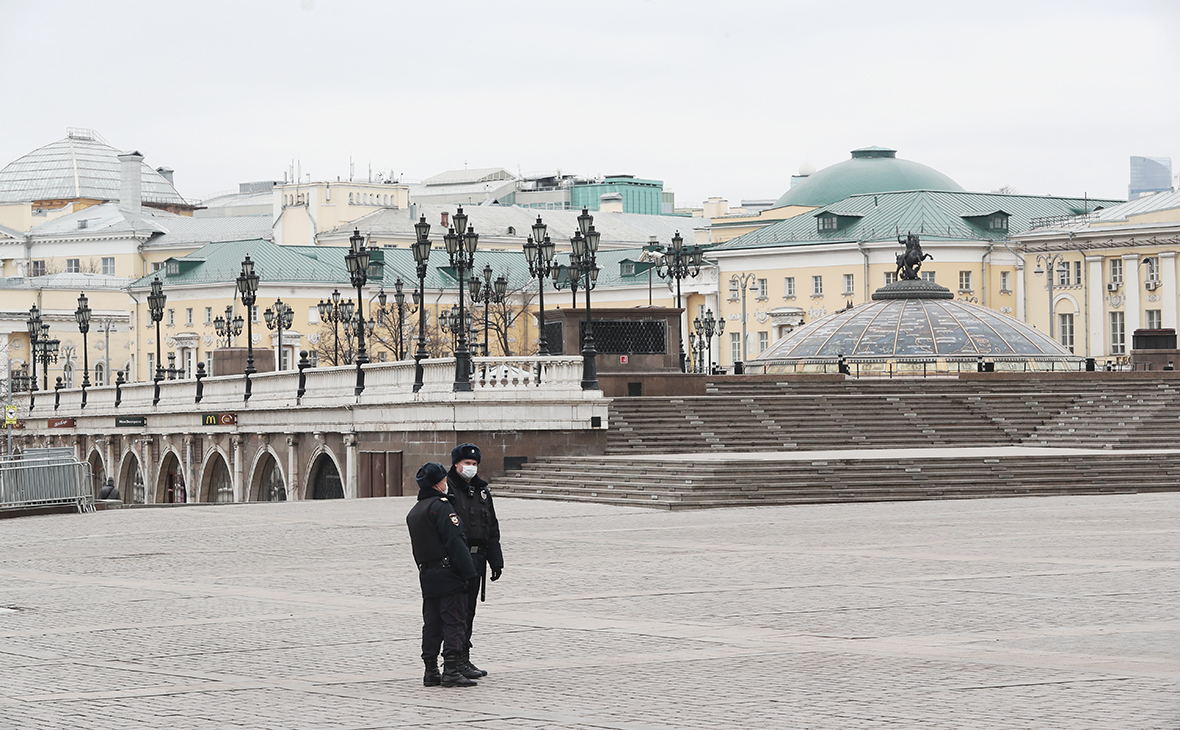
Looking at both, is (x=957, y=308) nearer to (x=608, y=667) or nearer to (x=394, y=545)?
(x=394, y=545)

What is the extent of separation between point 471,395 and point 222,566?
16823mm

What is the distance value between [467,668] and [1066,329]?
85218mm

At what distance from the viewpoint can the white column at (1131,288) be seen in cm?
8988

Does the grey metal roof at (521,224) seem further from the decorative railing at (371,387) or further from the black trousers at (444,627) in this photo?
the black trousers at (444,627)

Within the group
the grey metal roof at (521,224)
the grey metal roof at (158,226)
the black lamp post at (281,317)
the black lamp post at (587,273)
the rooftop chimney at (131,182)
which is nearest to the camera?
the black lamp post at (587,273)

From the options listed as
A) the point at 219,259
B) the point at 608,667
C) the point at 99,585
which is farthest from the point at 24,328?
the point at 608,667

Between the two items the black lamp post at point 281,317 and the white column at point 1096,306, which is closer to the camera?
the black lamp post at point 281,317

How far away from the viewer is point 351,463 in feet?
144

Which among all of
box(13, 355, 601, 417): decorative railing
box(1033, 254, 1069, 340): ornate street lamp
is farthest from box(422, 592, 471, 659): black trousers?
box(1033, 254, 1069, 340): ornate street lamp

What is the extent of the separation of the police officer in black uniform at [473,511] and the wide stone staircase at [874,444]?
686 inches

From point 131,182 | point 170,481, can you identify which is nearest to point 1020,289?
point 170,481

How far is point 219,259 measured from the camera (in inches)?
4309

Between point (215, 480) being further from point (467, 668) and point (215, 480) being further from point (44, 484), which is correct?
point (467, 668)

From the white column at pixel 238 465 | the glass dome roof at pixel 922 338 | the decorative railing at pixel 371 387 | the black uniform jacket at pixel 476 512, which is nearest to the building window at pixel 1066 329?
the glass dome roof at pixel 922 338
